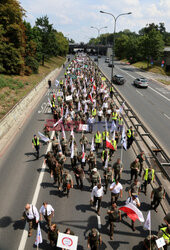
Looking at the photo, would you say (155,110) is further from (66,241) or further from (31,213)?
(66,241)

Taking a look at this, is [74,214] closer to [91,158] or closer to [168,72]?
[91,158]

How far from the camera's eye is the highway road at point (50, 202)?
7684mm

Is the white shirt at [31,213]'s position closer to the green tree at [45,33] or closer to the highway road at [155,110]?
the highway road at [155,110]

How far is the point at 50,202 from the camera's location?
948 cm

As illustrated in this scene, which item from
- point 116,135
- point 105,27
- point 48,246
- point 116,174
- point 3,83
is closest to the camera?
point 48,246

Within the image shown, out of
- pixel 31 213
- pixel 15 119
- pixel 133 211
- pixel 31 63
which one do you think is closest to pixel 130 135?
pixel 133 211

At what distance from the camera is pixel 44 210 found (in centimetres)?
779

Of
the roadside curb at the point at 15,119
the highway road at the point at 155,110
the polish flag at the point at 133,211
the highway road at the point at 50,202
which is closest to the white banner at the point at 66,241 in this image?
the highway road at the point at 50,202

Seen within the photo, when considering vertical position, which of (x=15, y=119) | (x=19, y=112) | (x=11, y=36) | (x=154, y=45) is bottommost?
(x=15, y=119)

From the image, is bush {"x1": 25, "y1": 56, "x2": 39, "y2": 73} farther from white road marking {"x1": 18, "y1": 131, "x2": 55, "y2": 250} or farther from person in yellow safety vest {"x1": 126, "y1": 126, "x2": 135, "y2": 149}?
person in yellow safety vest {"x1": 126, "y1": 126, "x2": 135, "y2": 149}

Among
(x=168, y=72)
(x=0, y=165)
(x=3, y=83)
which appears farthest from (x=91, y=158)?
(x=168, y=72)

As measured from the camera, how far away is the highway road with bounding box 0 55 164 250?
25.2 feet

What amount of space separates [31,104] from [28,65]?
1878cm

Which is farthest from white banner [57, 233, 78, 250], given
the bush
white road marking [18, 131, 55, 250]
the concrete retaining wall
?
the bush
